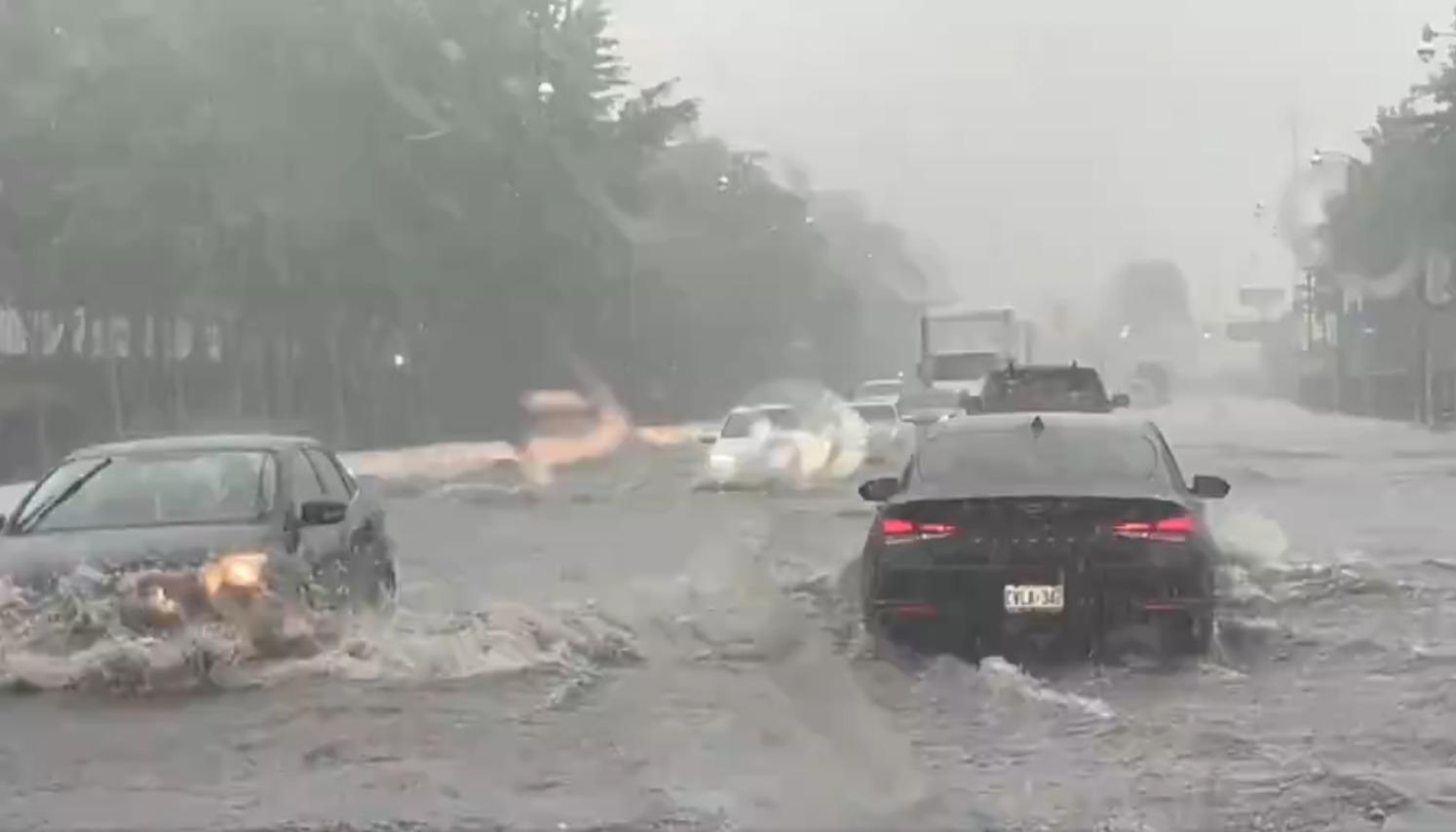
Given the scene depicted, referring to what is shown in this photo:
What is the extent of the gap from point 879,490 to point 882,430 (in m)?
27.3

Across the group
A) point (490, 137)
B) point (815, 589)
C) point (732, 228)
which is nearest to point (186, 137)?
point (490, 137)

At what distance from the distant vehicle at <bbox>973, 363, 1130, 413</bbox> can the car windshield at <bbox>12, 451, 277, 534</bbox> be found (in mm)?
18550

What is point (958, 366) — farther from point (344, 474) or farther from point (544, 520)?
point (344, 474)

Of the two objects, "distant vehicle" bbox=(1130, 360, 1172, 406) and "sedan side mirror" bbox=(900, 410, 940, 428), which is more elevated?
"sedan side mirror" bbox=(900, 410, 940, 428)

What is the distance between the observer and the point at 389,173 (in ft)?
157

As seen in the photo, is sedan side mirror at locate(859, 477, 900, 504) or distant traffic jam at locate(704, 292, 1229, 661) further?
sedan side mirror at locate(859, 477, 900, 504)

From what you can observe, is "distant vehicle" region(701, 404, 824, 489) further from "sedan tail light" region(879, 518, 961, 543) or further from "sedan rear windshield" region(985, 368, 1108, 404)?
"sedan tail light" region(879, 518, 961, 543)

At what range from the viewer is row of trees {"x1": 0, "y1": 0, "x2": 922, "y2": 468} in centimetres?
4156

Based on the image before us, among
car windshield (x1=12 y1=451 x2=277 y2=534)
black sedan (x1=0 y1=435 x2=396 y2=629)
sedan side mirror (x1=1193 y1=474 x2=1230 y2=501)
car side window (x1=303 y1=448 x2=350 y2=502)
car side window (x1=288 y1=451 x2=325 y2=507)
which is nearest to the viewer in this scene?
black sedan (x1=0 y1=435 x2=396 y2=629)

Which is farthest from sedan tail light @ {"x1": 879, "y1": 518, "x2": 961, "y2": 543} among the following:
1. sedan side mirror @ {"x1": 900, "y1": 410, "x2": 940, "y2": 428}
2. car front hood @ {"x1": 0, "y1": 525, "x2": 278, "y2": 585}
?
sedan side mirror @ {"x1": 900, "y1": 410, "x2": 940, "y2": 428}

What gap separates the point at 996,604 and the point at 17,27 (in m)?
32.4

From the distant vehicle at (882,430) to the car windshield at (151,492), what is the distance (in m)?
25.9

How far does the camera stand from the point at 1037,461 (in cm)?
1276

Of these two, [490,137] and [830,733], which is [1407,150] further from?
[830,733]
